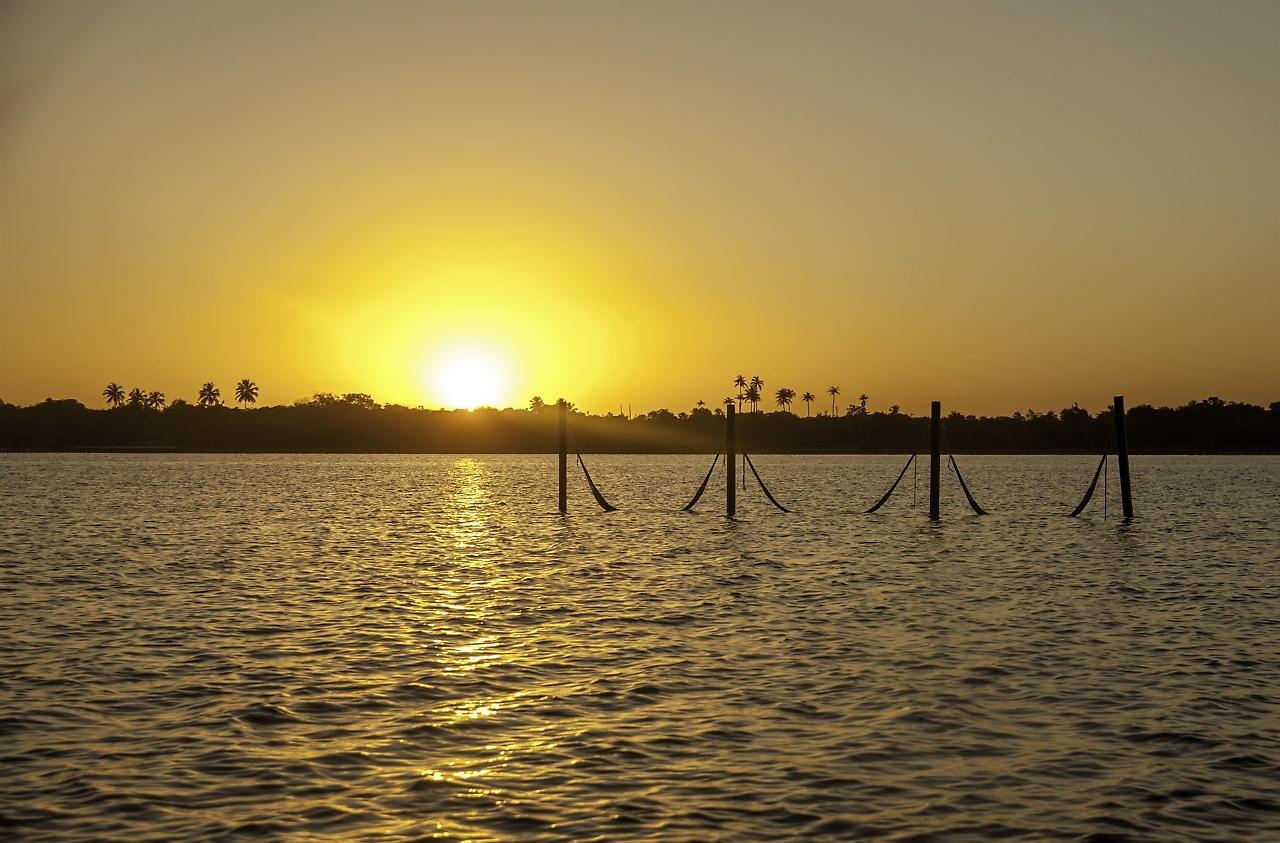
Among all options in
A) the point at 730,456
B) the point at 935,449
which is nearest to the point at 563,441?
the point at 730,456

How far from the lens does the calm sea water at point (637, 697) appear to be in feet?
33.7

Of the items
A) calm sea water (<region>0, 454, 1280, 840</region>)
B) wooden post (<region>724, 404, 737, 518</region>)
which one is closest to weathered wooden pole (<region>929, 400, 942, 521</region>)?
wooden post (<region>724, 404, 737, 518</region>)

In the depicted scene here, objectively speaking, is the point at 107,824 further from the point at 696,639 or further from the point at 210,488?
the point at 210,488

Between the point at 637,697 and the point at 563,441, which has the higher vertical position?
the point at 563,441

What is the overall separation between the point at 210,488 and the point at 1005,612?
3291 inches

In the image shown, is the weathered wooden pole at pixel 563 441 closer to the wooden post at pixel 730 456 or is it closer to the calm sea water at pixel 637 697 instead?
the wooden post at pixel 730 456

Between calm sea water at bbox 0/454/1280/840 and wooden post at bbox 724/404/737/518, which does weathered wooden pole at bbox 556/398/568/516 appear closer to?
wooden post at bbox 724/404/737/518

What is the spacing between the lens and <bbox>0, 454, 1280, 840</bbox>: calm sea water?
1027 centimetres

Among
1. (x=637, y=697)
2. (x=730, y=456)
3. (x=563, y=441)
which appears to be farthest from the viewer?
(x=563, y=441)

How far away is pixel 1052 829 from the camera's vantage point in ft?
32.3

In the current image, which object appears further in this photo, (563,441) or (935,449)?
(563,441)

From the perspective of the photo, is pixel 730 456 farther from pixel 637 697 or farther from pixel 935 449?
pixel 637 697

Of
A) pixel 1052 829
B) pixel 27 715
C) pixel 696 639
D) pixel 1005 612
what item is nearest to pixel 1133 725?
pixel 1052 829

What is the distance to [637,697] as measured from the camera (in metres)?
15.0
